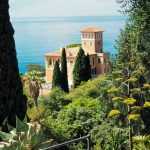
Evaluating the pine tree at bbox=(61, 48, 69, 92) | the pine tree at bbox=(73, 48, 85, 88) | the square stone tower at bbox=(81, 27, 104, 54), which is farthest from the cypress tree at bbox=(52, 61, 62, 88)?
the square stone tower at bbox=(81, 27, 104, 54)

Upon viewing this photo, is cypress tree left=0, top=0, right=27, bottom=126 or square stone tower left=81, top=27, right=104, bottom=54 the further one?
square stone tower left=81, top=27, right=104, bottom=54

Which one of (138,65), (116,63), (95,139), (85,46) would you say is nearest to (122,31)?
(116,63)

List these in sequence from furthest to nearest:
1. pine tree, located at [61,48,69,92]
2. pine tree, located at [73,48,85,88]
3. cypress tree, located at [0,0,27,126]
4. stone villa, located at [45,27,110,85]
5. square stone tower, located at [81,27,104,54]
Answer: square stone tower, located at [81,27,104,54], stone villa, located at [45,27,110,85], pine tree, located at [73,48,85,88], pine tree, located at [61,48,69,92], cypress tree, located at [0,0,27,126]

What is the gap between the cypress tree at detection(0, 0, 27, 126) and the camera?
10.3 meters

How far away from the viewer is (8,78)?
10609mm

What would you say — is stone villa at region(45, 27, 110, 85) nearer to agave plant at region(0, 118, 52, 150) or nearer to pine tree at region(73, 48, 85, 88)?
pine tree at region(73, 48, 85, 88)

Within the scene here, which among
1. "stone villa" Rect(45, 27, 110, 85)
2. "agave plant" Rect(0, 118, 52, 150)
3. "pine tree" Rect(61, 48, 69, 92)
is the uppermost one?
"agave plant" Rect(0, 118, 52, 150)

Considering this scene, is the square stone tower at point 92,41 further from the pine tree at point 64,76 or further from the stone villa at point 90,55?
the pine tree at point 64,76

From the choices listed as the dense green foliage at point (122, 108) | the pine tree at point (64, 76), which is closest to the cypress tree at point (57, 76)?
the pine tree at point (64, 76)

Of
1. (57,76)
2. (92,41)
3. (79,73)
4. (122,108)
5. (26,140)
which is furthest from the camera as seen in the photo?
(92,41)

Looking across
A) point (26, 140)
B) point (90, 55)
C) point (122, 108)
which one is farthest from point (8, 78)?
point (90, 55)

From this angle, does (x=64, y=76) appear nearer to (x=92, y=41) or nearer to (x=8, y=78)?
(x=92, y=41)

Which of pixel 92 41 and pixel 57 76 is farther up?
pixel 57 76

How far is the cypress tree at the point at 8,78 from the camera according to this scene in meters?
10.3
